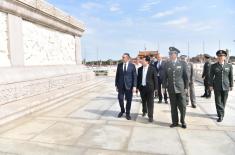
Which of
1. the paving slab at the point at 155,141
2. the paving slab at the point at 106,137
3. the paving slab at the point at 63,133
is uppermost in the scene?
the paving slab at the point at 63,133

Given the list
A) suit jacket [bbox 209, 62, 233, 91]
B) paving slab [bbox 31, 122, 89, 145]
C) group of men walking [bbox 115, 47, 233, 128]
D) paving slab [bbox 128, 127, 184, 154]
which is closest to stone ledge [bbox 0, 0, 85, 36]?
group of men walking [bbox 115, 47, 233, 128]

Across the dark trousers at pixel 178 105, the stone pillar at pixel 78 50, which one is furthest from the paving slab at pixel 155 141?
the stone pillar at pixel 78 50

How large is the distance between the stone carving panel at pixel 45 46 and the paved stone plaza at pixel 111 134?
2878 mm

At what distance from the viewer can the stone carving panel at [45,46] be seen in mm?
9055

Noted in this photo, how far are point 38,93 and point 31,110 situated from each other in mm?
1498

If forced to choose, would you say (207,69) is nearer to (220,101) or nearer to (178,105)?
(220,101)

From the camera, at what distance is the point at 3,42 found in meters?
7.64

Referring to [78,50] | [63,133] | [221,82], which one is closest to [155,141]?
[63,133]

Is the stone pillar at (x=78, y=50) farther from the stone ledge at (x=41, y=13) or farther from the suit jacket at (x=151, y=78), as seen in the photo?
the suit jacket at (x=151, y=78)

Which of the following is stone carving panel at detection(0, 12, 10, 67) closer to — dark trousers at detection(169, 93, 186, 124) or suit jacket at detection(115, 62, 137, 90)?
suit jacket at detection(115, 62, 137, 90)

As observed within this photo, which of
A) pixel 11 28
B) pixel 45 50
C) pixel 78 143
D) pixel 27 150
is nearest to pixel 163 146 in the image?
pixel 78 143

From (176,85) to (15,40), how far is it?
5411 mm

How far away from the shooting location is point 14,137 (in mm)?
5043

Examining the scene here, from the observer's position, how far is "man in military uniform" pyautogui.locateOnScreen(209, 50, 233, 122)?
21.3 ft
